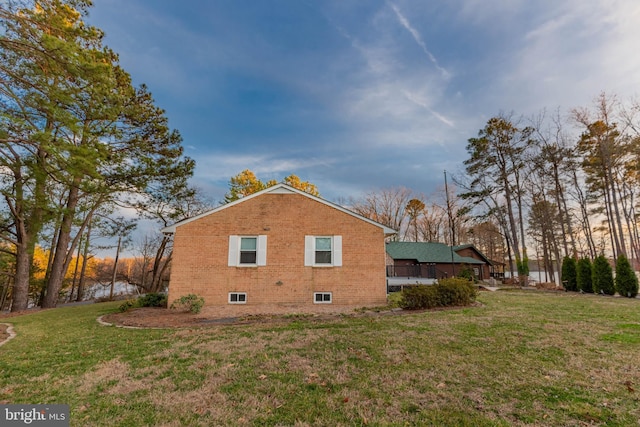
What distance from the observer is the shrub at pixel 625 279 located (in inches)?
588

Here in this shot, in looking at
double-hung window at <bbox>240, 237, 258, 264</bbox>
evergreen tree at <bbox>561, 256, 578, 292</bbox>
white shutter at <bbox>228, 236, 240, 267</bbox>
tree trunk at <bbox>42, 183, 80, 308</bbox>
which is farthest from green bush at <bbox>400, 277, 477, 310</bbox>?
tree trunk at <bbox>42, 183, 80, 308</bbox>

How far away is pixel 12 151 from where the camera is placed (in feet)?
41.9

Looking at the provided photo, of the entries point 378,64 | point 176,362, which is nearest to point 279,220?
point 176,362

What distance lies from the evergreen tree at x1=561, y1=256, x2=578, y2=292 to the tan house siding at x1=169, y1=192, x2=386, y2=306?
624 inches

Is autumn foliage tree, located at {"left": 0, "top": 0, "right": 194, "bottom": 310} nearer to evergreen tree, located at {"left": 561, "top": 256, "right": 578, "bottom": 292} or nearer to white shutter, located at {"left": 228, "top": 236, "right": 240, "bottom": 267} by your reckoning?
white shutter, located at {"left": 228, "top": 236, "right": 240, "bottom": 267}

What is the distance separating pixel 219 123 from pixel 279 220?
1239 centimetres

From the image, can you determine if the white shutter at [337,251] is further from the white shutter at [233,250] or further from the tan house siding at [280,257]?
the white shutter at [233,250]

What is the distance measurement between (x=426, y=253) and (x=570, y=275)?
12373 mm

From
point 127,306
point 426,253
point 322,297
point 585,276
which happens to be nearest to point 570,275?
point 585,276

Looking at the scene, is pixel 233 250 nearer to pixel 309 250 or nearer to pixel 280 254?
→ pixel 280 254

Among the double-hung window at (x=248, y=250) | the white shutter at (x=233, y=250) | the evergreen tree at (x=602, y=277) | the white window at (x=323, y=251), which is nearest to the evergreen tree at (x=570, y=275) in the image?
the evergreen tree at (x=602, y=277)

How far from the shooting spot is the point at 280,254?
12.2 meters

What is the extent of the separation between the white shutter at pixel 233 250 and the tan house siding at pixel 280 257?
6.7 inches

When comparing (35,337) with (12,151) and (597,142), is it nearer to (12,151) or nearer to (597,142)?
(12,151)
